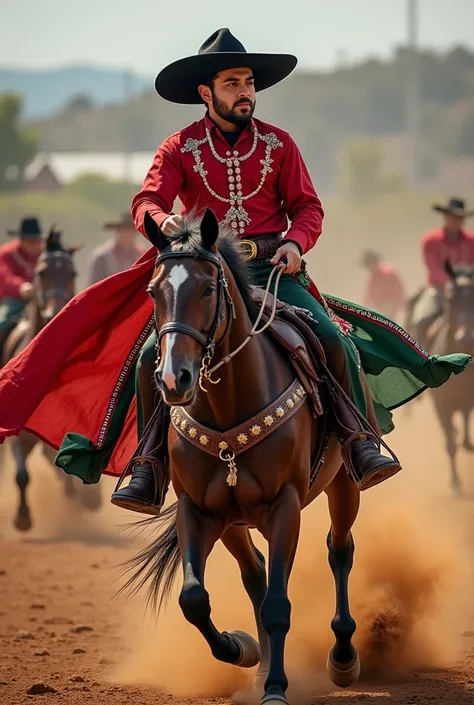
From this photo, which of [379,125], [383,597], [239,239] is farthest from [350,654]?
[379,125]

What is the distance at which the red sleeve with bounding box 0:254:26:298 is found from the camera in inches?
551

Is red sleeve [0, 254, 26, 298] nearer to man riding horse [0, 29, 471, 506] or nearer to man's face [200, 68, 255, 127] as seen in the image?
man riding horse [0, 29, 471, 506]

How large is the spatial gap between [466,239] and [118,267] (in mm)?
4419

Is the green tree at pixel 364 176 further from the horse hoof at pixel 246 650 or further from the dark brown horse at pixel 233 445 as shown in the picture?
the dark brown horse at pixel 233 445

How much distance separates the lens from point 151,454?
621 cm

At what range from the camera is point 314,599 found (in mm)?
8008

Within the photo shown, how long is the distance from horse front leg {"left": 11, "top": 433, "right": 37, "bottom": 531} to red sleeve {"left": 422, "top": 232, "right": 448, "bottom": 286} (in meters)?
5.64

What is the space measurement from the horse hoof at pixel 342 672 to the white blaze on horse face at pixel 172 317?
252 centimetres

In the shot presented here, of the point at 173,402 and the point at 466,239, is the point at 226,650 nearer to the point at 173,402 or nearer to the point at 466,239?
the point at 173,402

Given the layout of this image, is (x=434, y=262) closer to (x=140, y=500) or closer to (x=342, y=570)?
(x=342, y=570)

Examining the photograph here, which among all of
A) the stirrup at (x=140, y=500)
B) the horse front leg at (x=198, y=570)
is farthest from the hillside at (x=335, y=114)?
the horse front leg at (x=198, y=570)

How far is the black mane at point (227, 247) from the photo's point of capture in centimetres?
545

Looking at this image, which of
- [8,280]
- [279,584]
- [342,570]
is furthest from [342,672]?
[8,280]

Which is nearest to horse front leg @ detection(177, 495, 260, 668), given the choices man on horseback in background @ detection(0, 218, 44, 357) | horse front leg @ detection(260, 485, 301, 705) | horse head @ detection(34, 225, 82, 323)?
horse front leg @ detection(260, 485, 301, 705)
